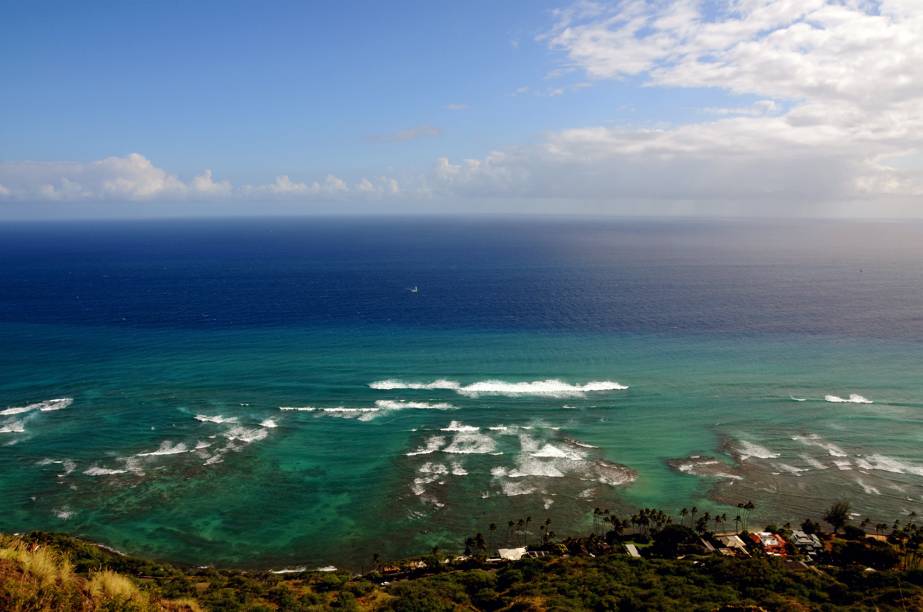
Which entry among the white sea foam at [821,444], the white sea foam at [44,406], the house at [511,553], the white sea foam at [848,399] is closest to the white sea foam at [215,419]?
the white sea foam at [44,406]

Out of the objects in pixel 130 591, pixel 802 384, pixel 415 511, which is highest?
pixel 130 591

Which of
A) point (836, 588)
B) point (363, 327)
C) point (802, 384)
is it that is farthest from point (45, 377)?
point (802, 384)

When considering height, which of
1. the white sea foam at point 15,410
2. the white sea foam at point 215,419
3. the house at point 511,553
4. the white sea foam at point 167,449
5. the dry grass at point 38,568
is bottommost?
the house at point 511,553

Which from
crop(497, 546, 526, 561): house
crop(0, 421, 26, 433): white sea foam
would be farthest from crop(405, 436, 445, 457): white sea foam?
crop(0, 421, 26, 433): white sea foam

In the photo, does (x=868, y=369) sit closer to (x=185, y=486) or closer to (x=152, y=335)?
(x=185, y=486)

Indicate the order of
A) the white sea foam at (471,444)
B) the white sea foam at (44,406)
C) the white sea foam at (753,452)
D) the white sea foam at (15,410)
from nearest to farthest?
the white sea foam at (753,452) → the white sea foam at (471,444) → the white sea foam at (15,410) → the white sea foam at (44,406)

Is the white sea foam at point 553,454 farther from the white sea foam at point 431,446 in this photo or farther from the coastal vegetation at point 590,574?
the white sea foam at point 431,446
